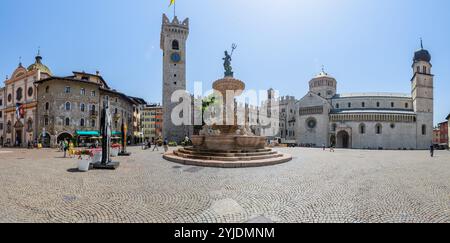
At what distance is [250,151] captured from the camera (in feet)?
49.8

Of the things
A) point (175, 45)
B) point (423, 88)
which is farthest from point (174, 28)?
point (423, 88)

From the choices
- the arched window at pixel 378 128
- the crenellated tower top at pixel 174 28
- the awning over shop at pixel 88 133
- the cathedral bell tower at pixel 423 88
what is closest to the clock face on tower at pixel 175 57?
the crenellated tower top at pixel 174 28

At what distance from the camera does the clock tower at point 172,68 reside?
5339 centimetres

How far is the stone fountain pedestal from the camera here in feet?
42.3

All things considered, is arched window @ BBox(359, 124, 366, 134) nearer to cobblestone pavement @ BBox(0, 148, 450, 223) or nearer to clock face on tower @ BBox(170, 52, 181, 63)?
cobblestone pavement @ BBox(0, 148, 450, 223)

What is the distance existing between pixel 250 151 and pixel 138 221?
11.4 meters

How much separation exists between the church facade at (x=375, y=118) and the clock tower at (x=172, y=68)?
3488cm

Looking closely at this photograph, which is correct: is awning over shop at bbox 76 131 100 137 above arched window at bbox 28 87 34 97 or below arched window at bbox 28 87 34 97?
below

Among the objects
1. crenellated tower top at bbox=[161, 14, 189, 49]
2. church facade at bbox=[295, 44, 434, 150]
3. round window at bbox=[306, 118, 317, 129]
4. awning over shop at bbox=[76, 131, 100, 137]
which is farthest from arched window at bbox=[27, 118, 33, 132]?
round window at bbox=[306, 118, 317, 129]

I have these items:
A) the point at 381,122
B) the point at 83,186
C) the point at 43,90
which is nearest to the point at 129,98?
the point at 43,90

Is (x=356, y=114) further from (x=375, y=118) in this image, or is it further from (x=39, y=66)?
(x=39, y=66)

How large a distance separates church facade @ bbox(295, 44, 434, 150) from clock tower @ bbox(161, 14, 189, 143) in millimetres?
34875

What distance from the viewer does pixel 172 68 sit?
54812 millimetres

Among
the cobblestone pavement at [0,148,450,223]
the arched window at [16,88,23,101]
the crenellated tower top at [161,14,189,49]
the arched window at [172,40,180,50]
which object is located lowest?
the cobblestone pavement at [0,148,450,223]
